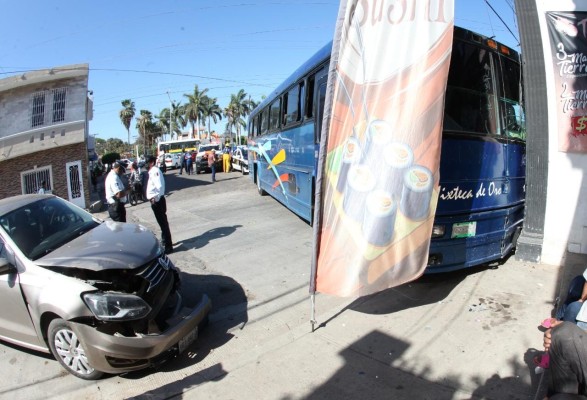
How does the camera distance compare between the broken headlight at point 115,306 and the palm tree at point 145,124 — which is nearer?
the broken headlight at point 115,306

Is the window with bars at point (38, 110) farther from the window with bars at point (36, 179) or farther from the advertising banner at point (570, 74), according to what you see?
the advertising banner at point (570, 74)

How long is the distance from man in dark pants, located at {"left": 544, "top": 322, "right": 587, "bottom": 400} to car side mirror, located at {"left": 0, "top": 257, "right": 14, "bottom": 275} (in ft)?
14.8

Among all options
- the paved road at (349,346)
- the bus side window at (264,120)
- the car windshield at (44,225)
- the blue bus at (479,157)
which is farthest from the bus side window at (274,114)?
the car windshield at (44,225)

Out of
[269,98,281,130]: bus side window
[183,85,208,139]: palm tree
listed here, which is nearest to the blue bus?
[269,98,281,130]: bus side window

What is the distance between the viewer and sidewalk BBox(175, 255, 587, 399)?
3.26m

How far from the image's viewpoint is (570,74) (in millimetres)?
5277

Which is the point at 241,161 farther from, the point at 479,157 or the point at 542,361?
the point at 542,361

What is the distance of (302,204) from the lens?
8.27 m

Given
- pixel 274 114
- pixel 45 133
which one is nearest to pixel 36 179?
pixel 45 133

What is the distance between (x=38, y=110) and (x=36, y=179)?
2.97 meters

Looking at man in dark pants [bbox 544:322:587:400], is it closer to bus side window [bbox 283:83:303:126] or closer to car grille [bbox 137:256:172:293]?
car grille [bbox 137:256:172:293]

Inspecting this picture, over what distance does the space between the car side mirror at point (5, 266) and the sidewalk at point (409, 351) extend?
202 cm

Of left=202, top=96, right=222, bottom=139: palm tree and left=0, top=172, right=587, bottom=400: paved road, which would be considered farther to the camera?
left=202, top=96, right=222, bottom=139: palm tree

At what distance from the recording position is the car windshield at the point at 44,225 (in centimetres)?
415
